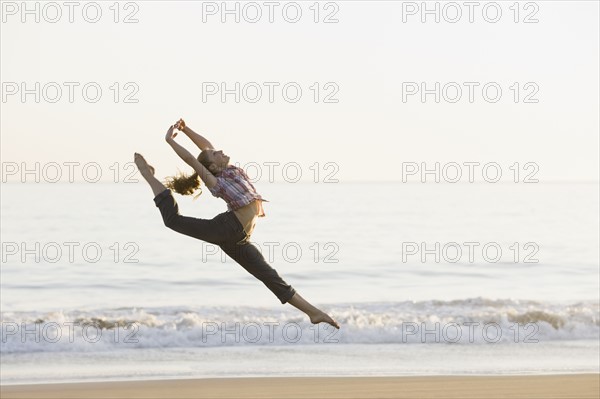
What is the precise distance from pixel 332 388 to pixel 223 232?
7166 millimetres

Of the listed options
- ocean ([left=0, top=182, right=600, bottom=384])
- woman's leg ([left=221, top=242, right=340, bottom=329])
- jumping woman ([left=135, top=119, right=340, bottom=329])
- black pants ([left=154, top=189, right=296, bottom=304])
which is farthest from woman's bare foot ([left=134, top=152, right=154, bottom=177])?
ocean ([left=0, top=182, right=600, bottom=384])

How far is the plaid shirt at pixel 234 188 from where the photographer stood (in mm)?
9875

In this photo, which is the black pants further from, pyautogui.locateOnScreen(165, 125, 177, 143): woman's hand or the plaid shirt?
pyautogui.locateOnScreen(165, 125, 177, 143): woman's hand

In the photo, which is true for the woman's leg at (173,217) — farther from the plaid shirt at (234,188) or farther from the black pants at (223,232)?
the plaid shirt at (234,188)

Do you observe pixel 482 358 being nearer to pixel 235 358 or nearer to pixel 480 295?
pixel 235 358

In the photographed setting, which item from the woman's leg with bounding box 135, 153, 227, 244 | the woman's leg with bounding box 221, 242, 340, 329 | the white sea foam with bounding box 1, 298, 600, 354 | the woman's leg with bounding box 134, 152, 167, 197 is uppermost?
the woman's leg with bounding box 134, 152, 167, 197

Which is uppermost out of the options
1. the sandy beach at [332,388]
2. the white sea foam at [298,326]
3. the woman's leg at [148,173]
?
the woman's leg at [148,173]

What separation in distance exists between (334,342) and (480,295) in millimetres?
9194

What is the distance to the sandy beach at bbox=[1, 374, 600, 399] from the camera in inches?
641

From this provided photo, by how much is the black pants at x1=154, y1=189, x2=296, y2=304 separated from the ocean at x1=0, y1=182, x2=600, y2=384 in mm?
7724

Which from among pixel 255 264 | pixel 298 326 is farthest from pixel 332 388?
pixel 255 264

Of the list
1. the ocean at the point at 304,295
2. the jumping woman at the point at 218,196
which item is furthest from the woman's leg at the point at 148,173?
the ocean at the point at 304,295

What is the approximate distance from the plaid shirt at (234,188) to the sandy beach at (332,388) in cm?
675

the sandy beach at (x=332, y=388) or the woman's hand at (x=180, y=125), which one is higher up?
the woman's hand at (x=180, y=125)
